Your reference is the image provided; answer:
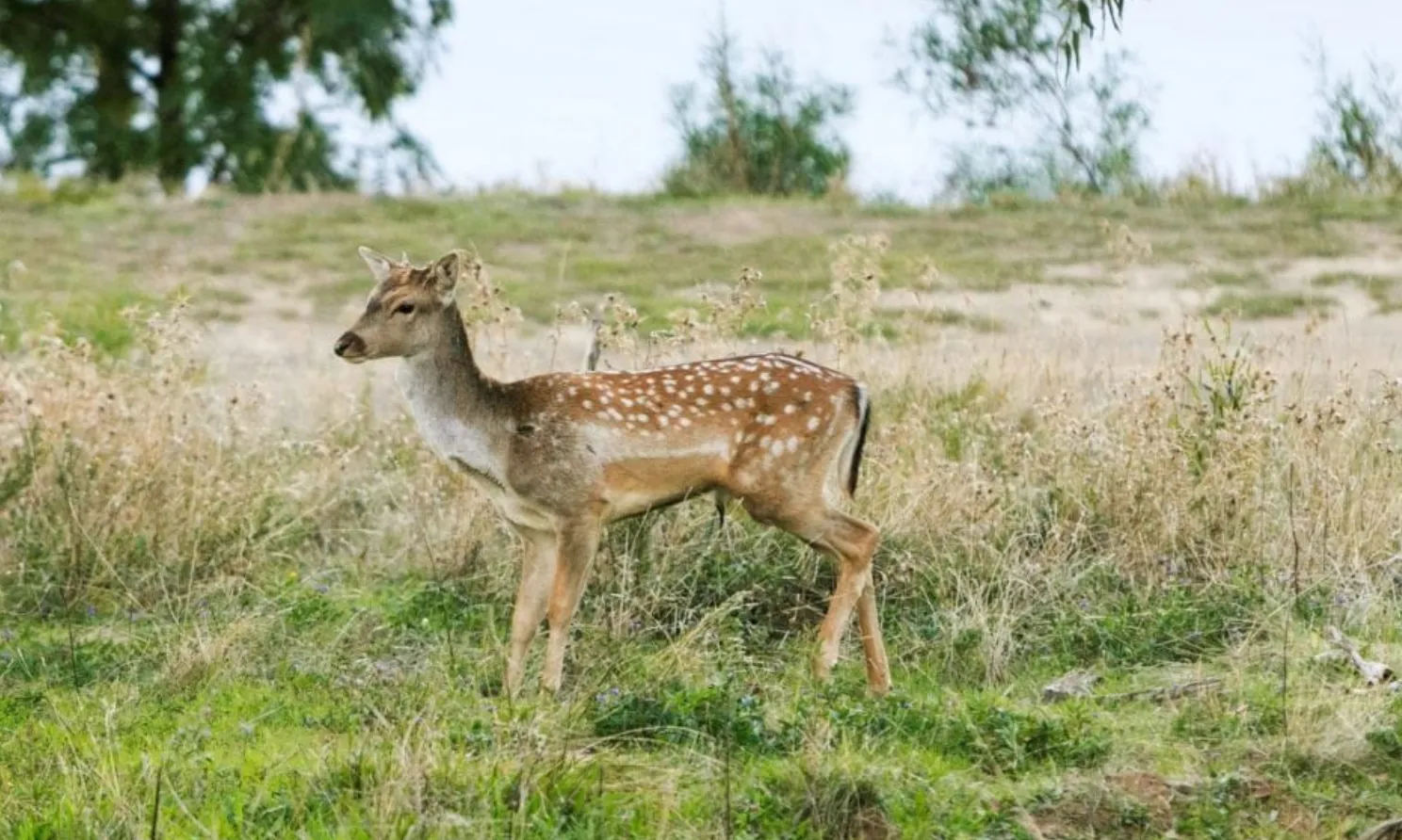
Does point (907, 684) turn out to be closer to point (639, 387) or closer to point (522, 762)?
point (639, 387)

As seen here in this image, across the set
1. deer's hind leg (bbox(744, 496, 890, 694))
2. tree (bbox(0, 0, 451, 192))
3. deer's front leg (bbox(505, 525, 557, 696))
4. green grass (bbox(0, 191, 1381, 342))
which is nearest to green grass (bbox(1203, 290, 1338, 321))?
green grass (bbox(0, 191, 1381, 342))

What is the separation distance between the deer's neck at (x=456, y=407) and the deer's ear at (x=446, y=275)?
8 cm

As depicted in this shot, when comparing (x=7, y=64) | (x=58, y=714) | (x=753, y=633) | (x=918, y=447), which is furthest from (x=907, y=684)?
(x=7, y=64)

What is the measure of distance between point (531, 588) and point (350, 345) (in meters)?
1.29

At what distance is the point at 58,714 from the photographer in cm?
818

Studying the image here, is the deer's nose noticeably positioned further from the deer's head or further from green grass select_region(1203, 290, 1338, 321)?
green grass select_region(1203, 290, 1338, 321)

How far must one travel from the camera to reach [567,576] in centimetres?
927

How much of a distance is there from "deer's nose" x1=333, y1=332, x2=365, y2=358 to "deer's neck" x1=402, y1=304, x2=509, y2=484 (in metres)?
0.30

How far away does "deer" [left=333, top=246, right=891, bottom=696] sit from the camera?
928 centimetres

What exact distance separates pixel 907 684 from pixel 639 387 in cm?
167

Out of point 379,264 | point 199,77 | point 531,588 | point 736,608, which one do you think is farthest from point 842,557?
point 199,77

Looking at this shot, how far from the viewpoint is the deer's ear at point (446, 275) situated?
9492 mm

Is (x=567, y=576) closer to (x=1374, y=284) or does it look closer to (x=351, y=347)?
(x=351, y=347)

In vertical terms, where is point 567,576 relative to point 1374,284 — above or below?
below
